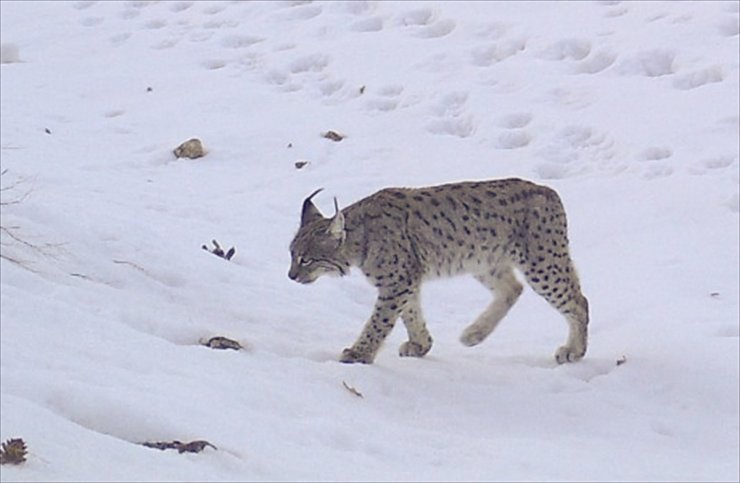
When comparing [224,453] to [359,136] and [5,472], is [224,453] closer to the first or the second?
[5,472]

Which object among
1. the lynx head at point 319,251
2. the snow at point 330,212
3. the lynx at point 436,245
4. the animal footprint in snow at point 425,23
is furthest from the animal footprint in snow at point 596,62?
the lynx head at point 319,251

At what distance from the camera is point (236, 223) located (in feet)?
32.4

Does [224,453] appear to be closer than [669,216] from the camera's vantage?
Yes

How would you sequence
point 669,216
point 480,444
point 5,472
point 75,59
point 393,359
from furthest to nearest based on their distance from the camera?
point 75,59, point 669,216, point 393,359, point 480,444, point 5,472

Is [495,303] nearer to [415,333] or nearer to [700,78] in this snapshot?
[415,333]

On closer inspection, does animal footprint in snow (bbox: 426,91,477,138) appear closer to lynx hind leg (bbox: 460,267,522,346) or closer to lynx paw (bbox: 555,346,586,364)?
lynx hind leg (bbox: 460,267,522,346)

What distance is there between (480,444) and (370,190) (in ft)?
16.1

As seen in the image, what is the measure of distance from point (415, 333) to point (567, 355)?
85 centimetres

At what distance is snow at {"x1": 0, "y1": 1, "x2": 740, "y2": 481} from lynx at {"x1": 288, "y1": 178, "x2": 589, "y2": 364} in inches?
11.4

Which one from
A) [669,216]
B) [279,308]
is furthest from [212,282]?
[669,216]

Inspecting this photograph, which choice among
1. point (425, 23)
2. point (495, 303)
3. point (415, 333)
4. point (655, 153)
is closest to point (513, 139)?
point (655, 153)

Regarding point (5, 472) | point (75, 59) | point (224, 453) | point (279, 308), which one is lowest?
point (75, 59)

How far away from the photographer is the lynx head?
7.25 m

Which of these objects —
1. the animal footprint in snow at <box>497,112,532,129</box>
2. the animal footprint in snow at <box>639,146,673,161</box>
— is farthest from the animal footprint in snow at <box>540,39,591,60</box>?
the animal footprint in snow at <box>639,146,673,161</box>
